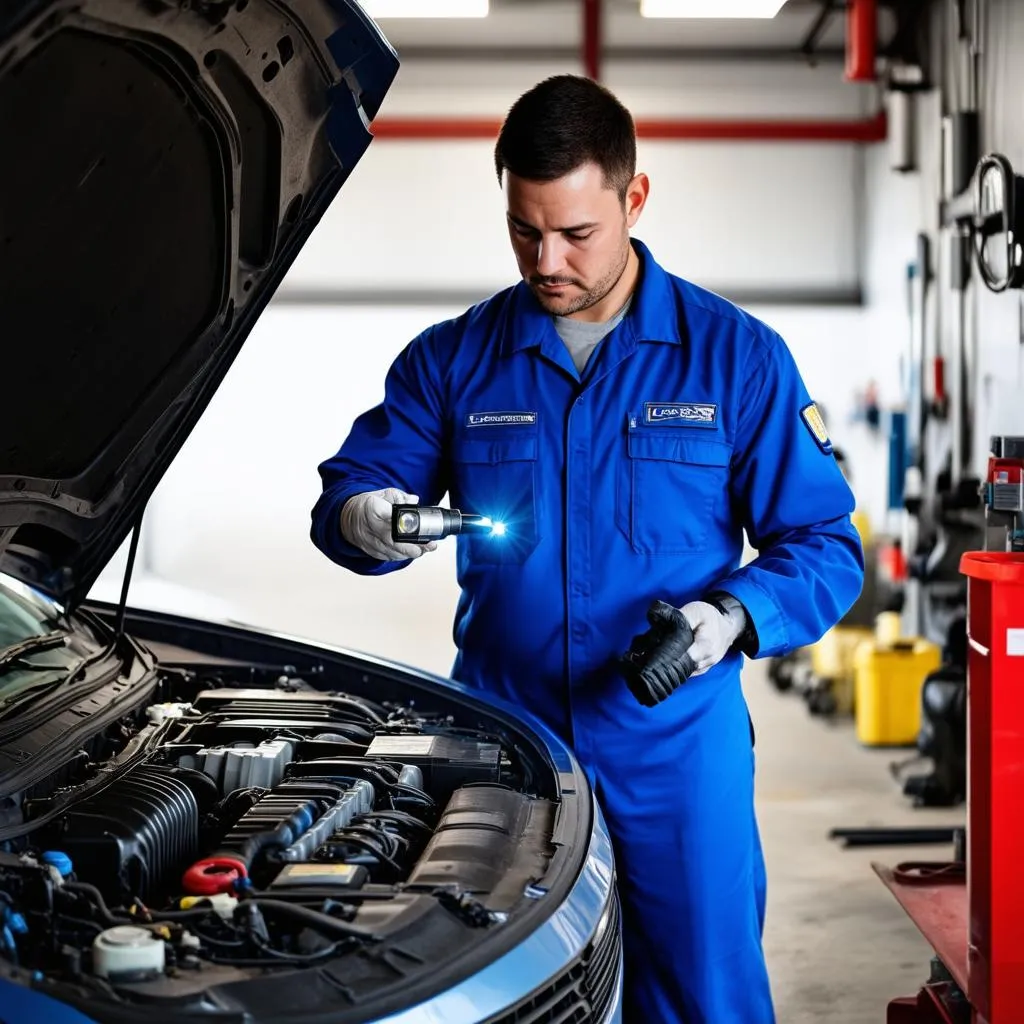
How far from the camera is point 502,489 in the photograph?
209cm

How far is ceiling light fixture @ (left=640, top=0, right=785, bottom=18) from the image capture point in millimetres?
5793

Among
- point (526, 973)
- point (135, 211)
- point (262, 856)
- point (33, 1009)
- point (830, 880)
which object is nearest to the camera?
point (33, 1009)

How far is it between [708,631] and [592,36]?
6.27 metres

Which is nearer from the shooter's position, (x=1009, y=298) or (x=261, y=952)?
(x=261, y=952)

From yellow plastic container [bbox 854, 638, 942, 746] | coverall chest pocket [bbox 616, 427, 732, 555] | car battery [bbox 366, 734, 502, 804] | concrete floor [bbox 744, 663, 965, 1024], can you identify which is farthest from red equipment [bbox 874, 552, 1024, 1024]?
yellow plastic container [bbox 854, 638, 942, 746]

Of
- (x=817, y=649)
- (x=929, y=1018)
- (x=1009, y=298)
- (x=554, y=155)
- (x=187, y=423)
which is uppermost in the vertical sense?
(x=1009, y=298)

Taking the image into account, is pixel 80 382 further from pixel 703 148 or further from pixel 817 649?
pixel 703 148

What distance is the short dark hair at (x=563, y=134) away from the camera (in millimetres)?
1901

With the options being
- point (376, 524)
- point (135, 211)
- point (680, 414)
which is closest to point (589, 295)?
point (680, 414)

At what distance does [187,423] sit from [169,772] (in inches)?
21.6

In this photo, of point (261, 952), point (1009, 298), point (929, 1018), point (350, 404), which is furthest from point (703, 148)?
point (261, 952)

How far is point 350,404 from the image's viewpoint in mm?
8516

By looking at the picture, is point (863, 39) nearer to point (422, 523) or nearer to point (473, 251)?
point (473, 251)

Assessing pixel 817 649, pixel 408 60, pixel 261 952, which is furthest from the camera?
pixel 408 60
